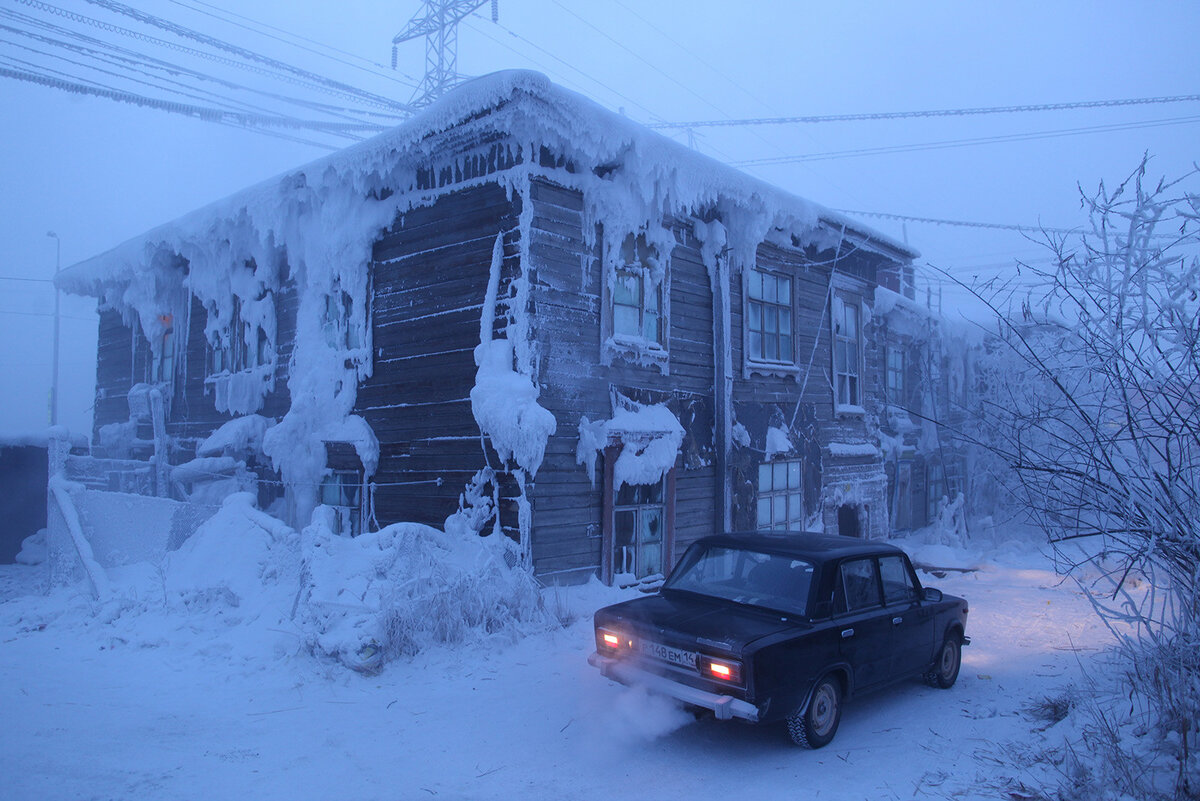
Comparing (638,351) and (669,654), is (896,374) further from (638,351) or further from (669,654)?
(669,654)

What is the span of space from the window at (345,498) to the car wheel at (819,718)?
7.59 m

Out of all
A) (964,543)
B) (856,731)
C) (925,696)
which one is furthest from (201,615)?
(964,543)

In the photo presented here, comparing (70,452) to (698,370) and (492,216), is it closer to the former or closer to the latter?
(492,216)

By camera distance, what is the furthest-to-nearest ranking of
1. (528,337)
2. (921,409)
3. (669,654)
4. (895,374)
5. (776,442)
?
1. (921,409)
2. (895,374)
3. (776,442)
4. (528,337)
5. (669,654)

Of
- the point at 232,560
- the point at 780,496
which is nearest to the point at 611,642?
the point at 232,560

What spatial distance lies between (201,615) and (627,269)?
266 inches

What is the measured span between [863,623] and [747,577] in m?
0.93

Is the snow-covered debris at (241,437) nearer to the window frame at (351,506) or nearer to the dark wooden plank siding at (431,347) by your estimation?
the window frame at (351,506)

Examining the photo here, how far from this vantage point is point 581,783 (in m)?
4.74

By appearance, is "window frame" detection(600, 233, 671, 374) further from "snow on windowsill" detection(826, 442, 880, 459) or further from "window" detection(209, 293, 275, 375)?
"window" detection(209, 293, 275, 375)

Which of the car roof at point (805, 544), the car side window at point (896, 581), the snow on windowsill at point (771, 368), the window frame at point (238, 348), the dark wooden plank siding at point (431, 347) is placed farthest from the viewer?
the window frame at point (238, 348)

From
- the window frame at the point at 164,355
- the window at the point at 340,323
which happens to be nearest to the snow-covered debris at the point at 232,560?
the window at the point at 340,323

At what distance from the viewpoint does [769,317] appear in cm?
1370

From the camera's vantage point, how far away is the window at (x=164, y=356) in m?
16.5
